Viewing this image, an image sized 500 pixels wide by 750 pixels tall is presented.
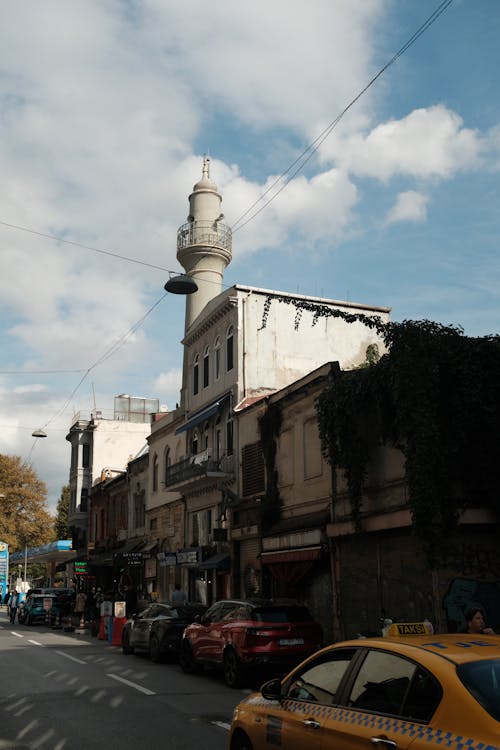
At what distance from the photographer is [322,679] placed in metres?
5.87

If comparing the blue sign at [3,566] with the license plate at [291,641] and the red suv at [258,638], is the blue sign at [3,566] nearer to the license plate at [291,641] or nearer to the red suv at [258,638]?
the red suv at [258,638]

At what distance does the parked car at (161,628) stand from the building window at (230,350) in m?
12.5

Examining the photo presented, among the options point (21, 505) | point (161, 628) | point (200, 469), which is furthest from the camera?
point (21, 505)

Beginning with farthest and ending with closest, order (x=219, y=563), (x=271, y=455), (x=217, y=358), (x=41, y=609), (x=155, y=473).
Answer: (x=155, y=473) → (x=41, y=609) → (x=217, y=358) → (x=219, y=563) → (x=271, y=455)

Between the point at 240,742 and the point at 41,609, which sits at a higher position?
the point at 240,742

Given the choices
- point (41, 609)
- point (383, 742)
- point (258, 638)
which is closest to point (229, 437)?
point (41, 609)

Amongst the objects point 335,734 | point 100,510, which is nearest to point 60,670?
point 335,734

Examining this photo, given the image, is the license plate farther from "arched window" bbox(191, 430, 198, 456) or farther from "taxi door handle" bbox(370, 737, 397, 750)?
"arched window" bbox(191, 430, 198, 456)

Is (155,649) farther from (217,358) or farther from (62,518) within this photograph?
(62,518)

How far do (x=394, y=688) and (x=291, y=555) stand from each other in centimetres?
1869

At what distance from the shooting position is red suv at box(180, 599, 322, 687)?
1441 cm

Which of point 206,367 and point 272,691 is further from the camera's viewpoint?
point 206,367

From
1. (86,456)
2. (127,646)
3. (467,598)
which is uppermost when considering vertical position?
(86,456)

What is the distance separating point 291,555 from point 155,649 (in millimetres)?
5529
